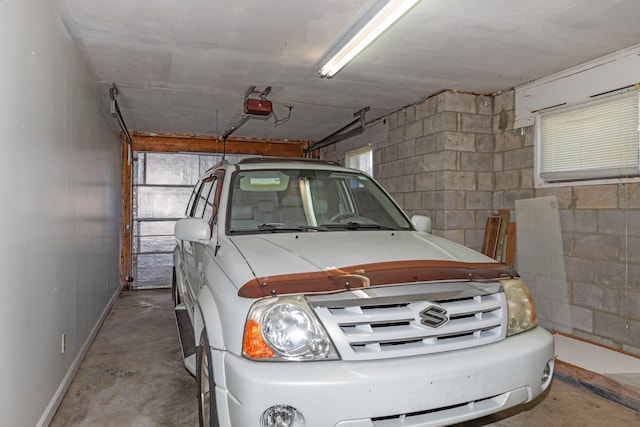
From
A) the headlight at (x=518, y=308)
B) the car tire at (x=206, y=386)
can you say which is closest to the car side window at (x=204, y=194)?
the car tire at (x=206, y=386)

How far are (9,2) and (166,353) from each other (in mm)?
3133

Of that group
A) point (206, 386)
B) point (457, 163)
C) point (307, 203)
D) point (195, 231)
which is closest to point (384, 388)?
point (206, 386)

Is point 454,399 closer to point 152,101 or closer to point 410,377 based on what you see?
point 410,377

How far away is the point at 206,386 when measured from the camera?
213cm

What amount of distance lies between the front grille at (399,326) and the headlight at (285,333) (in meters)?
0.04

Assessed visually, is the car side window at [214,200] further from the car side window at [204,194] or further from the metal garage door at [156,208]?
the metal garage door at [156,208]

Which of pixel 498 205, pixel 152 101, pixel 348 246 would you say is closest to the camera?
pixel 348 246

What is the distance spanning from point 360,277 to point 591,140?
369 centimetres

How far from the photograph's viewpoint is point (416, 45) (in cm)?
372

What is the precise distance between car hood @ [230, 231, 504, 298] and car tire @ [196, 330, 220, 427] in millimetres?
510

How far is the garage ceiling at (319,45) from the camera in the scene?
3.04 metres

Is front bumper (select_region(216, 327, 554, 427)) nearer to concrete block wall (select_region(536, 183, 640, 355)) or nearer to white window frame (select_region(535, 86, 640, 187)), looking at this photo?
concrete block wall (select_region(536, 183, 640, 355))

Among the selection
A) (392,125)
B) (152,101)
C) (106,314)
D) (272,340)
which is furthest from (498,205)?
(106,314)

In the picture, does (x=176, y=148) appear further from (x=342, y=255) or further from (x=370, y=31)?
(x=342, y=255)
